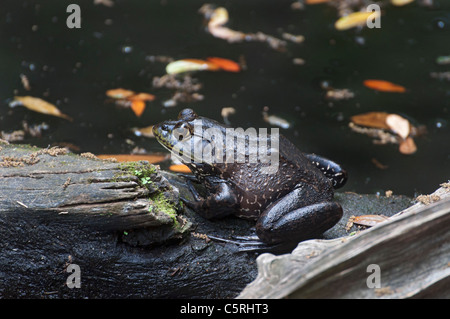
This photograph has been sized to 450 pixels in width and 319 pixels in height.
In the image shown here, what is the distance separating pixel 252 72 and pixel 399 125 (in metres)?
2.01

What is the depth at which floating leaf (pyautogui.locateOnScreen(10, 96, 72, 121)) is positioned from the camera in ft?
19.2

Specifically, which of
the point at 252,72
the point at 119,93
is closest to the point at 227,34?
the point at 252,72

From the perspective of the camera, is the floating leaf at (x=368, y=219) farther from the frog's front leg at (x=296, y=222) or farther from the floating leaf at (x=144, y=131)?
the floating leaf at (x=144, y=131)

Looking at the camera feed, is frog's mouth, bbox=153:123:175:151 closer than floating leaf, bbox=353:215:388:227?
No

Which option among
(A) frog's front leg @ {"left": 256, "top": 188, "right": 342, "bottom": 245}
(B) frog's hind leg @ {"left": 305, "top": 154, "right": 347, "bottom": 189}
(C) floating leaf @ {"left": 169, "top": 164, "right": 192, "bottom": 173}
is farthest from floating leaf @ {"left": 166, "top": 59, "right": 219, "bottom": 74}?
(A) frog's front leg @ {"left": 256, "top": 188, "right": 342, "bottom": 245}

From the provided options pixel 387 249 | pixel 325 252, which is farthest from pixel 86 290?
pixel 387 249

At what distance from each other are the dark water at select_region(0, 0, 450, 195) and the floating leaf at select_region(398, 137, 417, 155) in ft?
0.26

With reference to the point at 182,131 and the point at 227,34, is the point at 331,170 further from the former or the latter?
the point at 227,34

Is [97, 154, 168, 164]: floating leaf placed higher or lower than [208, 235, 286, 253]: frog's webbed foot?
higher

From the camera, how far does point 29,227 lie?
332 centimetres

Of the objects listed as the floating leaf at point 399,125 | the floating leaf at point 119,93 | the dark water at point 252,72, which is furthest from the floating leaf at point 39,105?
the floating leaf at point 399,125

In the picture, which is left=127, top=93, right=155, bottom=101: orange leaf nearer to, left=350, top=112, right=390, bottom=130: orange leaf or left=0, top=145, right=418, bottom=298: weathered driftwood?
left=350, top=112, right=390, bottom=130: orange leaf

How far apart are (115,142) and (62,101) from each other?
1.09 metres

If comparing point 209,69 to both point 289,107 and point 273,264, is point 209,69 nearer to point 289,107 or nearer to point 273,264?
point 289,107
